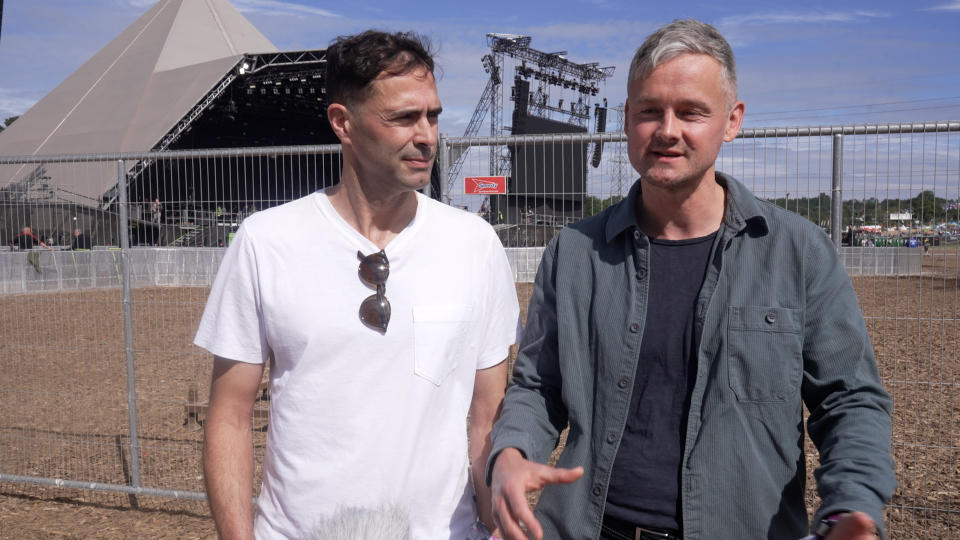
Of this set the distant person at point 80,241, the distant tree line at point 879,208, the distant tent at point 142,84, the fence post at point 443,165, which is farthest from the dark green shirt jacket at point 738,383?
the distant tent at point 142,84

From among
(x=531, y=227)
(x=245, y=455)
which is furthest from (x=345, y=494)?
(x=531, y=227)

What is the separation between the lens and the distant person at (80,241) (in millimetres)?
8094

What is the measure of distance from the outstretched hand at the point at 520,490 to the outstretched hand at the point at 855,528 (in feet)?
1.45

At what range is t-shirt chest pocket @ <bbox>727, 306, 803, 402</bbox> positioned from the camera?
60.9 inches

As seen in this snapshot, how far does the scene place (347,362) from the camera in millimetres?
1719

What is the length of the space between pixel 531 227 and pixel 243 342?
12.0ft

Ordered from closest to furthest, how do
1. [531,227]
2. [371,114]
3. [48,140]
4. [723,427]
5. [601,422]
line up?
[723,427] → [601,422] → [371,114] → [531,227] → [48,140]

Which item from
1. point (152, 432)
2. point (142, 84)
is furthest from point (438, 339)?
point (142, 84)

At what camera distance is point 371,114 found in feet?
5.98

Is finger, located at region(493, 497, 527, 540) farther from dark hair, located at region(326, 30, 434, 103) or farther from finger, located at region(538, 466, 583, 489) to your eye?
dark hair, located at region(326, 30, 434, 103)

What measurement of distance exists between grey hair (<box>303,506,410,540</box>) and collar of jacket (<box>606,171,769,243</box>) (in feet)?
2.81

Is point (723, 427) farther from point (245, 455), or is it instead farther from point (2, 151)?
point (2, 151)

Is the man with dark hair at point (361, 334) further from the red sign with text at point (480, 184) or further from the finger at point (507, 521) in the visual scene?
the red sign with text at point (480, 184)

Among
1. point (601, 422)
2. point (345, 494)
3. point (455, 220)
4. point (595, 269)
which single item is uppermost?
point (455, 220)
